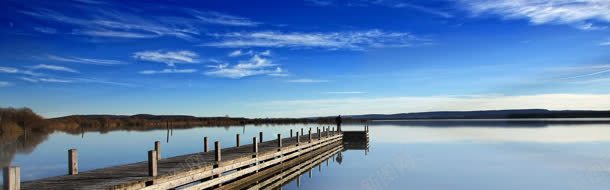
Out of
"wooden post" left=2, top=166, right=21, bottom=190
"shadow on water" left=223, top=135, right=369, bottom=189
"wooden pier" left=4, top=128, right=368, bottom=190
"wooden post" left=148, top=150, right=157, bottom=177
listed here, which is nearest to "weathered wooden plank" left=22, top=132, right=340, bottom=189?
"wooden pier" left=4, top=128, right=368, bottom=190

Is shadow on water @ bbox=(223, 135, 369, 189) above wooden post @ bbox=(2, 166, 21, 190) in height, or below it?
below

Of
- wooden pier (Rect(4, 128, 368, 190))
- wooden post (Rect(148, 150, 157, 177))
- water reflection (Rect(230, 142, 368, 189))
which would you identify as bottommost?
water reflection (Rect(230, 142, 368, 189))

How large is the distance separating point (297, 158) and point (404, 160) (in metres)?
6.62

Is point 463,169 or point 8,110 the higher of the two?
point 8,110

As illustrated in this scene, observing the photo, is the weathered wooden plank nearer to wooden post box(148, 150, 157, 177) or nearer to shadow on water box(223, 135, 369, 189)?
wooden post box(148, 150, 157, 177)

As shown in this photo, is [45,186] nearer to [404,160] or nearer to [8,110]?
[404,160]

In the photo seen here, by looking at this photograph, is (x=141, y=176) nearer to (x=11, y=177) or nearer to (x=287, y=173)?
(x=11, y=177)

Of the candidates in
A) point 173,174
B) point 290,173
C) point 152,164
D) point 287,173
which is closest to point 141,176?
point 152,164

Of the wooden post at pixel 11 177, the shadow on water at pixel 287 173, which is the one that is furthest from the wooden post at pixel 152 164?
the shadow on water at pixel 287 173

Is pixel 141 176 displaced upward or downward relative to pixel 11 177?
downward

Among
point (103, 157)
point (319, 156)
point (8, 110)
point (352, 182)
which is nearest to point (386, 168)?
point (352, 182)

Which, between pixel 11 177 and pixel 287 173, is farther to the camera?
pixel 287 173

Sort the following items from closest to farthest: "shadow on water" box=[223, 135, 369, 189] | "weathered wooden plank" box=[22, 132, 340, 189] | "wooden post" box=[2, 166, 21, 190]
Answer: "wooden post" box=[2, 166, 21, 190], "weathered wooden plank" box=[22, 132, 340, 189], "shadow on water" box=[223, 135, 369, 189]

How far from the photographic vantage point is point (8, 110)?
6391 cm
